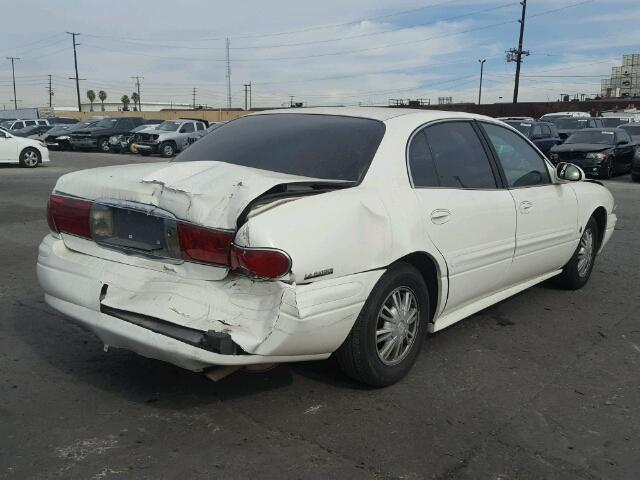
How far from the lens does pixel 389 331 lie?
3.45 meters

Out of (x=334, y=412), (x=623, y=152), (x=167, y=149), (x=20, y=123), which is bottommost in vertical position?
(x=167, y=149)

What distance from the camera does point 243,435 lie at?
9.73ft

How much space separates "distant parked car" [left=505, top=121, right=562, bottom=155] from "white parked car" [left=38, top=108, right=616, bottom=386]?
15.9 meters

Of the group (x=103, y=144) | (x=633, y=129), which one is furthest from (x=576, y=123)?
(x=103, y=144)

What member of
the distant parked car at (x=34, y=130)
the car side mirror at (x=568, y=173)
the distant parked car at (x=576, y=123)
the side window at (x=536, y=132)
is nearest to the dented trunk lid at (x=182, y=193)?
the car side mirror at (x=568, y=173)

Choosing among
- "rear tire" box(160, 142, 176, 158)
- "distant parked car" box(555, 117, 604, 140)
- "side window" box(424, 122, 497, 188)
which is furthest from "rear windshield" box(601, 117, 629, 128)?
"side window" box(424, 122, 497, 188)

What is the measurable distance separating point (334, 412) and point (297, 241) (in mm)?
990

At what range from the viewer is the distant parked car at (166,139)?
86.5 feet

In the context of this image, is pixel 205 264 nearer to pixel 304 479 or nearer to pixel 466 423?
pixel 304 479

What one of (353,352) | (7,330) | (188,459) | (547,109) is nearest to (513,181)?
(353,352)

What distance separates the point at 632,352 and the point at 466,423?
1.73 m

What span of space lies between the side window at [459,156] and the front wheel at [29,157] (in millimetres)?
18477

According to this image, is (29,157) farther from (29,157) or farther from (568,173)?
(568,173)

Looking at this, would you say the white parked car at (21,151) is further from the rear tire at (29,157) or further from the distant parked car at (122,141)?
the distant parked car at (122,141)
